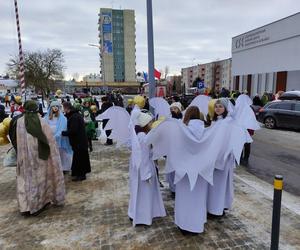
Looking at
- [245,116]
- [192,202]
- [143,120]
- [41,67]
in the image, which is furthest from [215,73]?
[192,202]

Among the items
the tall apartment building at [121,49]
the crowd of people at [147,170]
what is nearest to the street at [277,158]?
the crowd of people at [147,170]

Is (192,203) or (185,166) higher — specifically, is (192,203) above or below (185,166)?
below

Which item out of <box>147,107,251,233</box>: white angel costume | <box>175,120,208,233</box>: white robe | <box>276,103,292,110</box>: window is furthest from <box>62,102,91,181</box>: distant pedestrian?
<box>276,103,292,110</box>: window

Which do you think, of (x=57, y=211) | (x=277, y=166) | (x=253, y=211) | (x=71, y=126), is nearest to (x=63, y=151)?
(x=71, y=126)

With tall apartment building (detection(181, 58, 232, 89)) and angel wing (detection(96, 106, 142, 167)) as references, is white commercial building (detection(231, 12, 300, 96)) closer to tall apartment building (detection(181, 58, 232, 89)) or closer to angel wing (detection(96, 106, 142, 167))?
angel wing (detection(96, 106, 142, 167))

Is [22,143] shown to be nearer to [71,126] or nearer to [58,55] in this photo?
[71,126]

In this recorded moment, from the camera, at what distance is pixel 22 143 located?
4.48m

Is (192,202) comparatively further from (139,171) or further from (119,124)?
(119,124)

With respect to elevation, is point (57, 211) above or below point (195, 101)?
below

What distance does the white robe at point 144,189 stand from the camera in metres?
3.91

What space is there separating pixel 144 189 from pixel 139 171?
0.92 ft

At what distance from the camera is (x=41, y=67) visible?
34719 mm

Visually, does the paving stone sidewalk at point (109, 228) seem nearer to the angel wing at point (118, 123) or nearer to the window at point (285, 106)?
the angel wing at point (118, 123)

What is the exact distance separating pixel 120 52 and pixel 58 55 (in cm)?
8068
